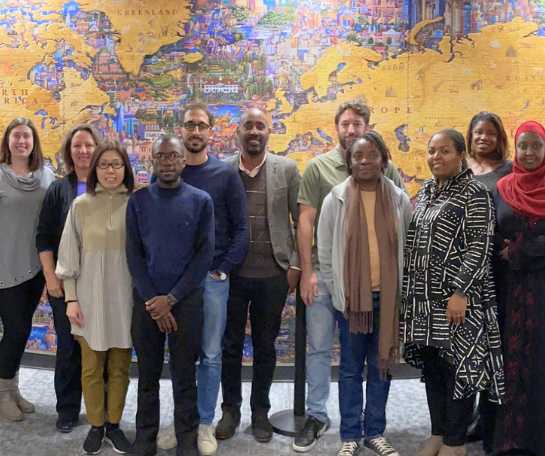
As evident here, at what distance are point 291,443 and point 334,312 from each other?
29.3 inches

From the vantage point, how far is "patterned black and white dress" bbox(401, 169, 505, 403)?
218 cm

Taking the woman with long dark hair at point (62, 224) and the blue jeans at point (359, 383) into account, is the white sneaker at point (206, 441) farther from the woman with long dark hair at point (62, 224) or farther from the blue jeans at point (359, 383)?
the woman with long dark hair at point (62, 224)

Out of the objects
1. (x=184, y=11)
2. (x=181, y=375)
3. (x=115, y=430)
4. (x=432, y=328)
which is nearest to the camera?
(x=432, y=328)

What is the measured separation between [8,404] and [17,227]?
1.02 meters

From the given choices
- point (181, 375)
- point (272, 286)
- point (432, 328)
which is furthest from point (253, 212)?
point (432, 328)

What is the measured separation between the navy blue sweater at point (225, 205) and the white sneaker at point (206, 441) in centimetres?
83

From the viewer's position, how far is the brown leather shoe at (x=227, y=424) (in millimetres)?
2688

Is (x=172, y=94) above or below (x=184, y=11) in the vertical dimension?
below

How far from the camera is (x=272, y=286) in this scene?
2621 millimetres

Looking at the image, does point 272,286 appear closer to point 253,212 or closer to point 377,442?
point 253,212

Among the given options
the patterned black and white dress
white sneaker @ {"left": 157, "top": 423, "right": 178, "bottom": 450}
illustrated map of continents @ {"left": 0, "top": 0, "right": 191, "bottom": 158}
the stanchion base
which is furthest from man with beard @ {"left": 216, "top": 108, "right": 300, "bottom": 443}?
illustrated map of continents @ {"left": 0, "top": 0, "right": 191, "bottom": 158}

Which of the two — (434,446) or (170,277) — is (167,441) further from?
(434,446)

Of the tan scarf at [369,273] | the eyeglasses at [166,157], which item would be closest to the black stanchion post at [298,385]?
the tan scarf at [369,273]

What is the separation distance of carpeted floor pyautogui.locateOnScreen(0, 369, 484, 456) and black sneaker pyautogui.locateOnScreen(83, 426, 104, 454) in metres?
0.05
